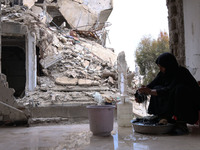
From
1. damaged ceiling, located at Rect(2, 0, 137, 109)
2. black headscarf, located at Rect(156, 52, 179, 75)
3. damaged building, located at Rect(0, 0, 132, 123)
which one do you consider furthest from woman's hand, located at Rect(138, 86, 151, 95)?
damaged ceiling, located at Rect(2, 0, 137, 109)

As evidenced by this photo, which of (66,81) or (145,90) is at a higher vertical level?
(66,81)

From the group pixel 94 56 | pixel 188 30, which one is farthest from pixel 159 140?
pixel 94 56

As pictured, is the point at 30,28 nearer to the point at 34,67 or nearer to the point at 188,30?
the point at 34,67

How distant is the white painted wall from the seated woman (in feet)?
2.66

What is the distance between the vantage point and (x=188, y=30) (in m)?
3.54

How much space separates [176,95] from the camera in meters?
2.49

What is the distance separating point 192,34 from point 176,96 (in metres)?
1.44

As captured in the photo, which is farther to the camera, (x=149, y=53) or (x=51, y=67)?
(x=149, y=53)

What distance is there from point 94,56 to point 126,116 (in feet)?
30.6

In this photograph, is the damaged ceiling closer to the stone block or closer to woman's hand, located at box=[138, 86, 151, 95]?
the stone block

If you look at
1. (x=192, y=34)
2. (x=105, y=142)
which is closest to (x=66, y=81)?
(x=192, y=34)

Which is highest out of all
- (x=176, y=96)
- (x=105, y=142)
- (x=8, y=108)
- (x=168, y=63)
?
(x=168, y=63)

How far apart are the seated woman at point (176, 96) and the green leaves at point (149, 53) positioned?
10264 millimetres

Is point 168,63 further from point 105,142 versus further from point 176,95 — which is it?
point 105,142
